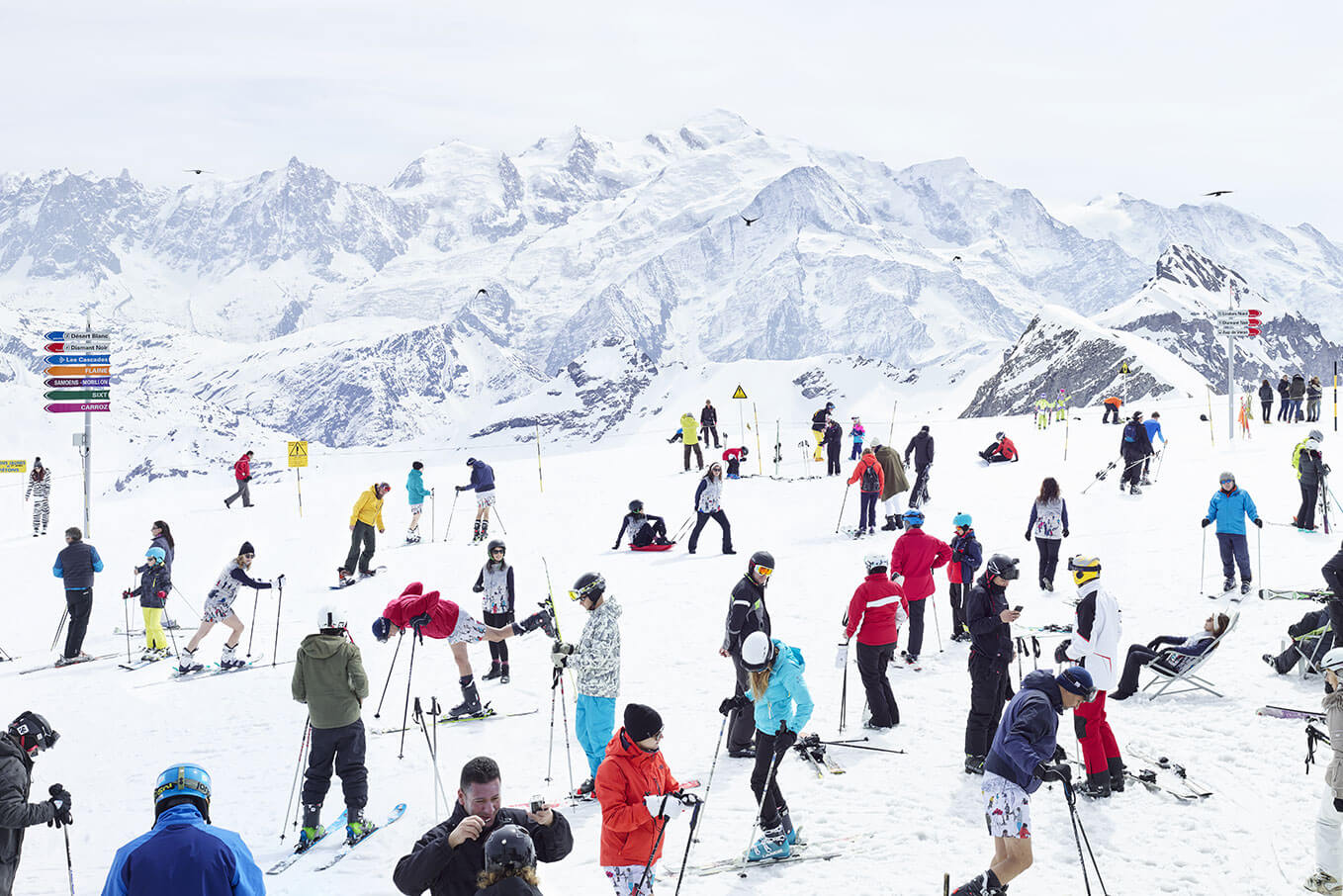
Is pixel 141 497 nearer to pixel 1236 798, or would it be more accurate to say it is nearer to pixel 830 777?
pixel 830 777

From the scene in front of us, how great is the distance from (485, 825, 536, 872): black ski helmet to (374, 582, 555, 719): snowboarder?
17.1 feet

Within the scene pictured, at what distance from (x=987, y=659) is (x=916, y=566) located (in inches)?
124

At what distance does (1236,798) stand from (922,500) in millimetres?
A: 14302

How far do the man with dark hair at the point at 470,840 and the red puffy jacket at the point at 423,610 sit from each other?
522 centimetres

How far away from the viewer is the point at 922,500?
22.0m

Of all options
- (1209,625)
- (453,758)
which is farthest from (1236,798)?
(453,758)

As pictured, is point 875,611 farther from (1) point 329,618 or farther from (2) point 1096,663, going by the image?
(1) point 329,618

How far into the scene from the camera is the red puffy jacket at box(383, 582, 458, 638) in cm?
987

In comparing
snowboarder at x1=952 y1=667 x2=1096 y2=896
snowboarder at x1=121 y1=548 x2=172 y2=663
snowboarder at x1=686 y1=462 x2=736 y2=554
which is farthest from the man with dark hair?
snowboarder at x1=686 y1=462 x2=736 y2=554

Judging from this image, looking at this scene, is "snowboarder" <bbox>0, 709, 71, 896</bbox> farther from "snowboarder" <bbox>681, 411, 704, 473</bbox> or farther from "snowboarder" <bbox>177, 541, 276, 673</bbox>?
"snowboarder" <bbox>681, 411, 704, 473</bbox>

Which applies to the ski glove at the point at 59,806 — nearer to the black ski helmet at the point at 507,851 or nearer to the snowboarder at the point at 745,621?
the black ski helmet at the point at 507,851

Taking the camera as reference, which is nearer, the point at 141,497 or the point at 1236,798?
the point at 1236,798

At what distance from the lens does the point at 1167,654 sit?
402 inches

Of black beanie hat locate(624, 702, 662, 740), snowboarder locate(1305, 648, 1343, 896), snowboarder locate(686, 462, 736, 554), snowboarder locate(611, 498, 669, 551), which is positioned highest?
snowboarder locate(686, 462, 736, 554)
